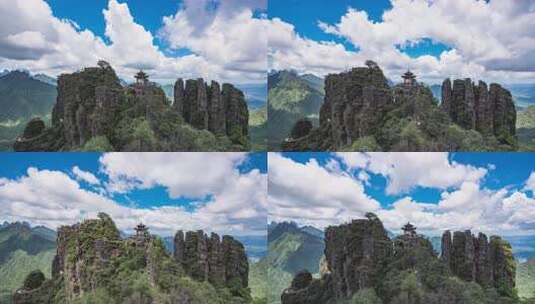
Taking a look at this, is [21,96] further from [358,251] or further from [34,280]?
[358,251]

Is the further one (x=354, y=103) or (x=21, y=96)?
(x=354, y=103)

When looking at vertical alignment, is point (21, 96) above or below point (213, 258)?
above

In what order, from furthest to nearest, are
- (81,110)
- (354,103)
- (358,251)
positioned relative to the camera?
(358,251) → (354,103) → (81,110)

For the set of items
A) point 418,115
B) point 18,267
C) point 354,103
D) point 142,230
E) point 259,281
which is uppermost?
point 354,103

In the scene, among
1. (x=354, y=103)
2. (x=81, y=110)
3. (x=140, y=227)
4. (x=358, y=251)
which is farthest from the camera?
(x=358, y=251)

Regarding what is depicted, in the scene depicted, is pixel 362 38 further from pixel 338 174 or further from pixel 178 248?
pixel 178 248

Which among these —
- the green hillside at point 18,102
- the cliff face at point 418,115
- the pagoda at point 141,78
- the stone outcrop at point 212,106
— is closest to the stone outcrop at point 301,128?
the cliff face at point 418,115

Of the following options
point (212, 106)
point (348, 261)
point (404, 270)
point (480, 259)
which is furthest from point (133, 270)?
→ point (480, 259)
